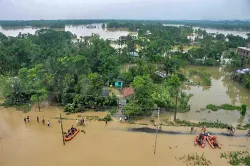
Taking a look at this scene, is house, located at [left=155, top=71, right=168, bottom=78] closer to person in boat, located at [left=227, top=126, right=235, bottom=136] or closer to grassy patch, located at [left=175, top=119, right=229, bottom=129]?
grassy patch, located at [left=175, top=119, right=229, bottom=129]

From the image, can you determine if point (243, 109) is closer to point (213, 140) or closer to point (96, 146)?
point (213, 140)

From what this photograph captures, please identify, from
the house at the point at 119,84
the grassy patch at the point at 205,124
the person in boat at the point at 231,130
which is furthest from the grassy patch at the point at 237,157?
the house at the point at 119,84

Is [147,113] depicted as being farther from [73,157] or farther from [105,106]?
[73,157]

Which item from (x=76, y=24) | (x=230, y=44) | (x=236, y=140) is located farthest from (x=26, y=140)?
(x=76, y=24)

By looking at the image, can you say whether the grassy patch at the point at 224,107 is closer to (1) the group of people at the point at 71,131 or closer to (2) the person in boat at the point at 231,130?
(2) the person in boat at the point at 231,130

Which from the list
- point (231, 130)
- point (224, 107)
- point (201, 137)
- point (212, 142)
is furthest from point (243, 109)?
point (201, 137)

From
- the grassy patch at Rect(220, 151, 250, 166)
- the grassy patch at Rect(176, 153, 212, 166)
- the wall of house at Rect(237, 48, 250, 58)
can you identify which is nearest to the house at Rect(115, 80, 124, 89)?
the grassy patch at Rect(176, 153, 212, 166)
